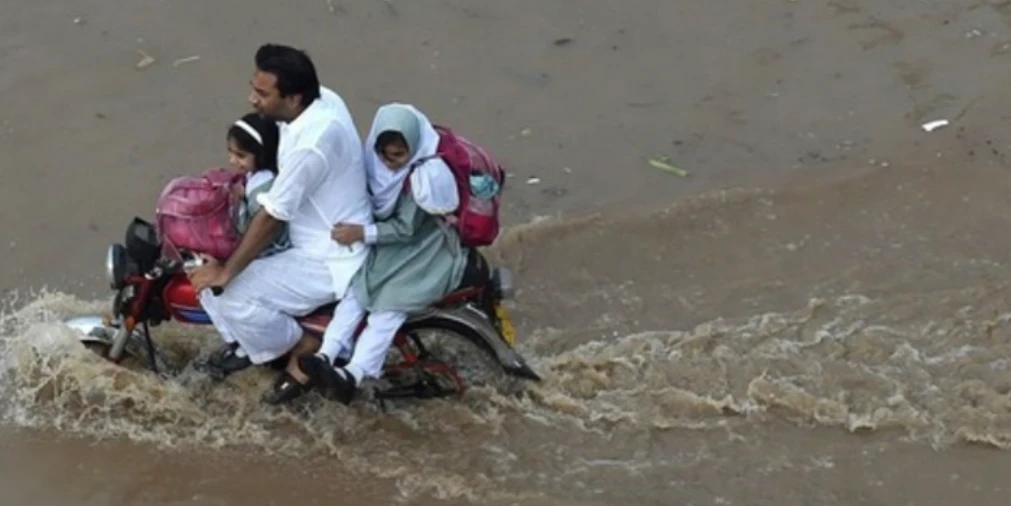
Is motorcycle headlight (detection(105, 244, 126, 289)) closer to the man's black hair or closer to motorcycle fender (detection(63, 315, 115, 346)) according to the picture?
motorcycle fender (detection(63, 315, 115, 346))

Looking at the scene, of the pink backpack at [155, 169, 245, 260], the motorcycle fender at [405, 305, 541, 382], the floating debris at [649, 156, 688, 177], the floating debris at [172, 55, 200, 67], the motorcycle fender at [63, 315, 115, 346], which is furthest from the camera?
the floating debris at [172, 55, 200, 67]

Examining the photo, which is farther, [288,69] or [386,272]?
[386,272]

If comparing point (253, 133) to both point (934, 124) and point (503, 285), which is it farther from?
point (934, 124)

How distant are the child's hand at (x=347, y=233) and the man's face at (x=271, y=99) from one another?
17.4 inches

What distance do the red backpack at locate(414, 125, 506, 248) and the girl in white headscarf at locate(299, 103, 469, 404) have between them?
4cm

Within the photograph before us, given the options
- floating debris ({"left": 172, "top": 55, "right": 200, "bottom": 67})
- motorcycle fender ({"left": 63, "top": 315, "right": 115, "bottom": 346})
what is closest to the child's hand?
motorcycle fender ({"left": 63, "top": 315, "right": 115, "bottom": 346})

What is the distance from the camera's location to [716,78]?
7.36 metres

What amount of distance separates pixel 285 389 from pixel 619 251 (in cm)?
181

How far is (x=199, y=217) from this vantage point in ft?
15.8

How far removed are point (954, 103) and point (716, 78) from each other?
121 centimetres

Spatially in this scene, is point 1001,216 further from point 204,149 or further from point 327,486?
point 204,149

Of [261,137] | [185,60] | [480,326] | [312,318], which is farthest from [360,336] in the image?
[185,60]

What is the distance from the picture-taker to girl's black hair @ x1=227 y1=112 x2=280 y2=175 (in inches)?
187

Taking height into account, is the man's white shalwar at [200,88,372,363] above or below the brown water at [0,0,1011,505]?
above
